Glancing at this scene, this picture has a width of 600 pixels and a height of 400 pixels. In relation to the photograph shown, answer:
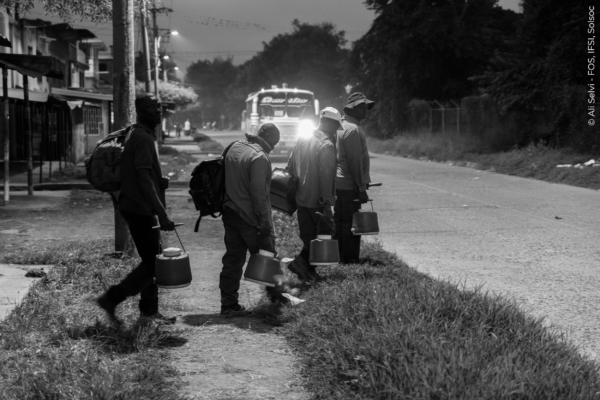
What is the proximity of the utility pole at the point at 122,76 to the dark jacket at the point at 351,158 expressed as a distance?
7.88ft

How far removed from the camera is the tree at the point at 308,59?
78938 millimetres

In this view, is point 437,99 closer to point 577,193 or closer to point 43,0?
point 577,193

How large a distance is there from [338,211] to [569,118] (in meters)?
15.8

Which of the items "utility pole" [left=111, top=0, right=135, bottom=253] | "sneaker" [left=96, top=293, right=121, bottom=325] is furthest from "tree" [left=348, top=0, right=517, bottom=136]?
Result: "sneaker" [left=96, top=293, right=121, bottom=325]

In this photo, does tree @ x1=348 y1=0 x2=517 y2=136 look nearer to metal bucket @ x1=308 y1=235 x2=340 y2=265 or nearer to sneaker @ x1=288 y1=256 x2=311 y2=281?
sneaker @ x1=288 y1=256 x2=311 y2=281

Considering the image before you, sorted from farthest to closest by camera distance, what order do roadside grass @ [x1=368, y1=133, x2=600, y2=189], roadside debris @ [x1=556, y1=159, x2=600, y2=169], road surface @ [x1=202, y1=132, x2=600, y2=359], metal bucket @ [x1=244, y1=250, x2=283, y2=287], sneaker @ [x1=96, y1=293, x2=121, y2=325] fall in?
roadside debris @ [x1=556, y1=159, x2=600, y2=169], roadside grass @ [x1=368, y1=133, x2=600, y2=189], road surface @ [x1=202, y1=132, x2=600, y2=359], metal bucket @ [x1=244, y1=250, x2=283, y2=287], sneaker @ [x1=96, y1=293, x2=121, y2=325]

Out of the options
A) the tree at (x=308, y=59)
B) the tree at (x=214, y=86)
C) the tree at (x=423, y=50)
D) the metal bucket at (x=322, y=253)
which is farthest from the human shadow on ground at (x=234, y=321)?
the tree at (x=214, y=86)

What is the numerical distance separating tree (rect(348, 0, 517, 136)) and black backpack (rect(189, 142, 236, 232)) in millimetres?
29329

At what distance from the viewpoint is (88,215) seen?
1248cm

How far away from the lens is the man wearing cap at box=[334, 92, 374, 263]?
25.6 feet

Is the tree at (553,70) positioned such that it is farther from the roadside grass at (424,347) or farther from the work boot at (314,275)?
the roadside grass at (424,347)

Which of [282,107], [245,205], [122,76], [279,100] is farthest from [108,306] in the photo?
[279,100]

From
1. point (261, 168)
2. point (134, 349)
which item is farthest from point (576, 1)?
point (134, 349)

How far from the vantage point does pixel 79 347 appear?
16.3 feet
